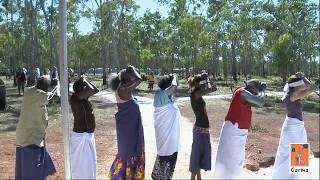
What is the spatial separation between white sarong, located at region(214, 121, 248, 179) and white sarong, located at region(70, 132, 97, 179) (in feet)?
5.46

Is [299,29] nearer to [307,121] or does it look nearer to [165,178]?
[307,121]

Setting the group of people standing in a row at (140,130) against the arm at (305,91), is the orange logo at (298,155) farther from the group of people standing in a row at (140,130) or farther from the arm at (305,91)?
the arm at (305,91)

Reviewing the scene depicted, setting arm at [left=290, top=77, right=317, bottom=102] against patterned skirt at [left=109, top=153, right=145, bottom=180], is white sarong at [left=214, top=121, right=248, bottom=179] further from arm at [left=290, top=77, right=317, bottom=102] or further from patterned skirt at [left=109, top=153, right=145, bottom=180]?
patterned skirt at [left=109, top=153, right=145, bottom=180]

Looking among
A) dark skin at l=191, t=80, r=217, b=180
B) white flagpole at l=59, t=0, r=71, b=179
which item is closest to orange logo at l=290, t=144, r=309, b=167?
dark skin at l=191, t=80, r=217, b=180

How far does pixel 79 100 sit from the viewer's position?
216 inches

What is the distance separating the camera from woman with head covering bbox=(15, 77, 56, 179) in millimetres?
5195

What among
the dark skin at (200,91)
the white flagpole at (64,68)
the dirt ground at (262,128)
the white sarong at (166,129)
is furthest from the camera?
the dirt ground at (262,128)

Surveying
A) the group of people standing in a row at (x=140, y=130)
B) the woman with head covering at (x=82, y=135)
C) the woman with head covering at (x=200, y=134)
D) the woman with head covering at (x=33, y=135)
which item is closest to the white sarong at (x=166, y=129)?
the group of people standing in a row at (x=140, y=130)

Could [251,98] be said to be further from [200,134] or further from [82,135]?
[82,135]

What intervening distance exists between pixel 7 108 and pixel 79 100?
1257 cm

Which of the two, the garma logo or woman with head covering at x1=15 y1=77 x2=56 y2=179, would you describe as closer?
woman with head covering at x1=15 y1=77 x2=56 y2=179

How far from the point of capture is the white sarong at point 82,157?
5.38 metres

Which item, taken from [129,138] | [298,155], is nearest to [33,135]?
[129,138]

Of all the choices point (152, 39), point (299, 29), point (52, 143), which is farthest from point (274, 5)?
point (52, 143)
